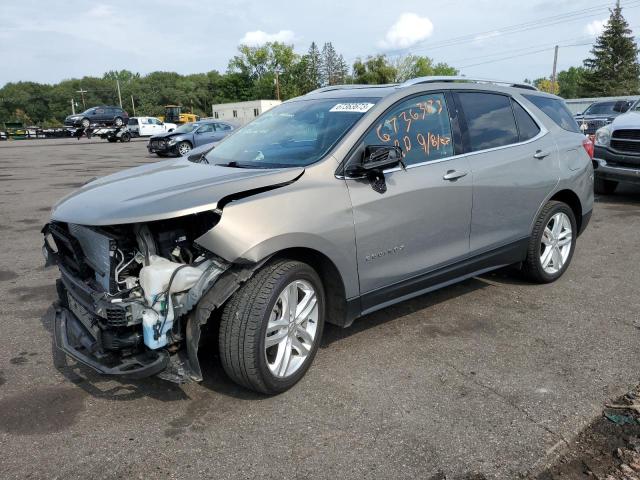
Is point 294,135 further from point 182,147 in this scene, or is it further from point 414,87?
point 182,147

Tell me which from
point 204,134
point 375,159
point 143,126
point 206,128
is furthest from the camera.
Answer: point 143,126

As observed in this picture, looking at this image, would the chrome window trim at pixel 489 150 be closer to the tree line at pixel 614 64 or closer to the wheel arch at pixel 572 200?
the wheel arch at pixel 572 200

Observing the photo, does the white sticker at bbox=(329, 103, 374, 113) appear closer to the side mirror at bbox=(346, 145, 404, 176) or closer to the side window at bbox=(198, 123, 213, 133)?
the side mirror at bbox=(346, 145, 404, 176)

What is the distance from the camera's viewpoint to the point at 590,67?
6172 cm

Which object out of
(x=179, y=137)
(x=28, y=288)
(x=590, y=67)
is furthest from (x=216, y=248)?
(x=590, y=67)

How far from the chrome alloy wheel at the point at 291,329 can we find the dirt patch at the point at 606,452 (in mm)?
1467

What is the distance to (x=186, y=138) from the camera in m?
22.9

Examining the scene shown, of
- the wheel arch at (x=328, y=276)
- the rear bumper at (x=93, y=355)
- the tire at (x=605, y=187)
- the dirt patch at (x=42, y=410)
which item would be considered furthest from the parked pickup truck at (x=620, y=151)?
the dirt patch at (x=42, y=410)

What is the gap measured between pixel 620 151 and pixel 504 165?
582 cm

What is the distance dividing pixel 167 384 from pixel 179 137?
812 inches

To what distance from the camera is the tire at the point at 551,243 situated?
15.9ft

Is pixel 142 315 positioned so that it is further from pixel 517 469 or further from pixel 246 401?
pixel 517 469

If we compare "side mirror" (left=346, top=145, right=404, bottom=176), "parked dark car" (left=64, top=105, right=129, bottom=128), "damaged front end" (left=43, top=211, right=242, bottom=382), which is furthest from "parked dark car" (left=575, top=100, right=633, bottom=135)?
"parked dark car" (left=64, top=105, right=129, bottom=128)

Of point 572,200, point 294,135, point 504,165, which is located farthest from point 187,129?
point 504,165
